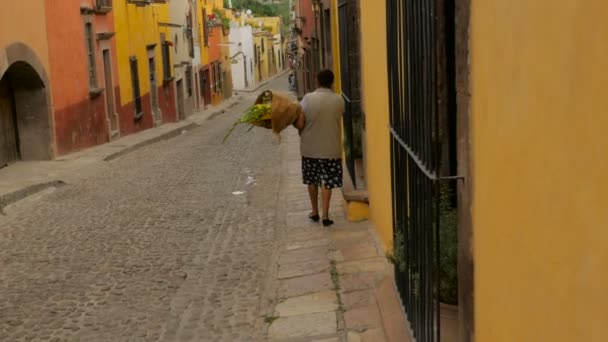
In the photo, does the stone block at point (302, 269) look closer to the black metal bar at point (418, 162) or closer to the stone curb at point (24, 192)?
the black metal bar at point (418, 162)

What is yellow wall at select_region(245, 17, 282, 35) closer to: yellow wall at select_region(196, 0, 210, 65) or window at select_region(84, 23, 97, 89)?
yellow wall at select_region(196, 0, 210, 65)

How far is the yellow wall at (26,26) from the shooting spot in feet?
47.7

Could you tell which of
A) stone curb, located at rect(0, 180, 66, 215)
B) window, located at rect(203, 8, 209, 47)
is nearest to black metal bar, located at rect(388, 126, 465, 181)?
stone curb, located at rect(0, 180, 66, 215)

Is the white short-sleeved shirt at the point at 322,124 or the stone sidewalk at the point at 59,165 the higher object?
the white short-sleeved shirt at the point at 322,124

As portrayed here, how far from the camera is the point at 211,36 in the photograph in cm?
4544

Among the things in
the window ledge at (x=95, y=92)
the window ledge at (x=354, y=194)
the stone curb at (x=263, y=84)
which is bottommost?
the stone curb at (x=263, y=84)

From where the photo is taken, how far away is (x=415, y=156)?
410 centimetres

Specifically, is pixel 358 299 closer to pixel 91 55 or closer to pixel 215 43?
pixel 91 55

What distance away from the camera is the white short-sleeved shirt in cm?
826

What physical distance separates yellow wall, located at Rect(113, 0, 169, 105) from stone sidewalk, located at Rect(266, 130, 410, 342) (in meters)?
15.6

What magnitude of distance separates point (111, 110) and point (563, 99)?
20.6 metres

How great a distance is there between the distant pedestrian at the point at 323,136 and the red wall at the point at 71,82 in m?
10.2

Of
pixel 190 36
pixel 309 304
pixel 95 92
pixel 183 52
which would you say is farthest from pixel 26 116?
pixel 190 36

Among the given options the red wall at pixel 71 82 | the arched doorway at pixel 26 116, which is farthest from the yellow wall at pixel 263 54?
the arched doorway at pixel 26 116
